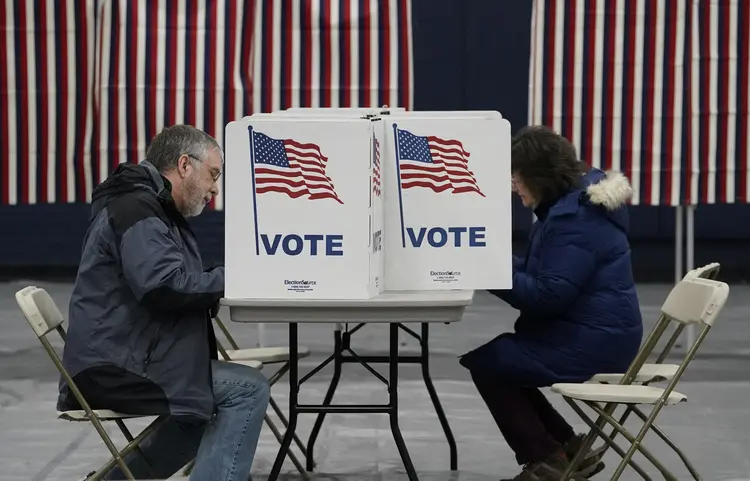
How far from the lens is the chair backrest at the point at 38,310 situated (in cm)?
393

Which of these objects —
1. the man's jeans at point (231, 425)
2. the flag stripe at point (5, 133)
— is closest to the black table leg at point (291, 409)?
the man's jeans at point (231, 425)

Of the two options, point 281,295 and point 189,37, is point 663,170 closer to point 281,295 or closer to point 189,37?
point 189,37

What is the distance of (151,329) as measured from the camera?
3777 millimetres

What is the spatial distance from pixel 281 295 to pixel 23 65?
4210 millimetres

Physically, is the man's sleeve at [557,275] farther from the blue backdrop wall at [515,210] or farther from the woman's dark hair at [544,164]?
the blue backdrop wall at [515,210]

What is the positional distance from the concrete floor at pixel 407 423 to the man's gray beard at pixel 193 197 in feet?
4.24

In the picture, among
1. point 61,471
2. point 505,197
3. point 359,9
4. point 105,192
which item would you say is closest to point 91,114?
point 359,9

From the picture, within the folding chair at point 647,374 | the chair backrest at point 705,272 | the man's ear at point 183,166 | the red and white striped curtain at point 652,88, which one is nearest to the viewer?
the man's ear at point 183,166

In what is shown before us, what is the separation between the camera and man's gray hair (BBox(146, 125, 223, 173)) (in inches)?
155

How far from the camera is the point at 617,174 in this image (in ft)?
14.7

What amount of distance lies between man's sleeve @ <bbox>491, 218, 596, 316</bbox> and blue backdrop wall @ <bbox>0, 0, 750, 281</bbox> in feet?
19.7

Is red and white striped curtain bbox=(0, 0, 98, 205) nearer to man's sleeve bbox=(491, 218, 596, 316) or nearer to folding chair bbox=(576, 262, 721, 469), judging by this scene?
man's sleeve bbox=(491, 218, 596, 316)

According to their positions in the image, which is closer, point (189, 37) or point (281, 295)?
point (281, 295)

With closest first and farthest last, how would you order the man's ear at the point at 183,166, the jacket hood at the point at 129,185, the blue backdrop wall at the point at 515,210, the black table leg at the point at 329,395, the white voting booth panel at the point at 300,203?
the white voting booth panel at the point at 300,203
the jacket hood at the point at 129,185
the man's ear at the point at 183,166
the black table leg at the point at 329,395
the blue backdrop wall at the point at 515,210
